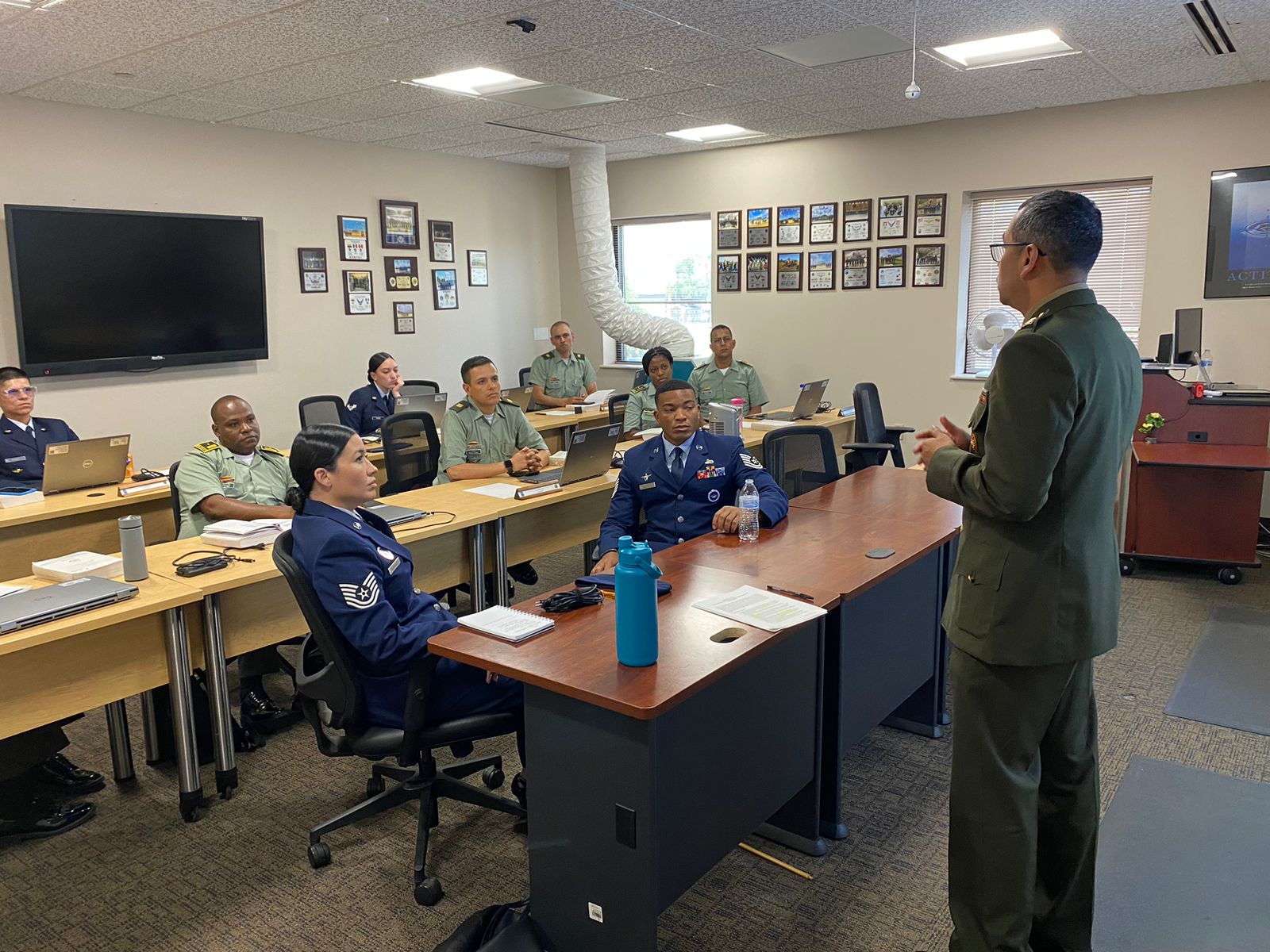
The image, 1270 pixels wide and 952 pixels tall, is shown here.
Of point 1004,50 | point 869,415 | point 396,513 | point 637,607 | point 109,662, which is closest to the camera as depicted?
point 637,607

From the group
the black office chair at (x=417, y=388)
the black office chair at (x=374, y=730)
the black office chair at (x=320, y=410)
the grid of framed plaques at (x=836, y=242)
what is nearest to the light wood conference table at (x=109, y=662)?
the black office chair at (x=374, y=730)

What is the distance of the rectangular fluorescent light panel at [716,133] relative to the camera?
6.89 meters

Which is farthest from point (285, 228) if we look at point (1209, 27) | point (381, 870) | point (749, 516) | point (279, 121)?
point (1209, 27)

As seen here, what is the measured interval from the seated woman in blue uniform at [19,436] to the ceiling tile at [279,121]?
7.70 ft

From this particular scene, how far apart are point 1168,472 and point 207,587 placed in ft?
15.7

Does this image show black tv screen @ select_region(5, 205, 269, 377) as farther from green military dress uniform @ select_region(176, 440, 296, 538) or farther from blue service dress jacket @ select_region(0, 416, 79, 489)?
green military dress uniform @ select_region(176, 440, 296, 538)

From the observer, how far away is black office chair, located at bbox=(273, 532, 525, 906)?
7.55 ft

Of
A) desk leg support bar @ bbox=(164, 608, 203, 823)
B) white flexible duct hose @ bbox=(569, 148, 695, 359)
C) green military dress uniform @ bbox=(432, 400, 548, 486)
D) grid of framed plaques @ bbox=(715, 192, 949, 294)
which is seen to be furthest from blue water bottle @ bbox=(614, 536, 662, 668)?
white flexible duct hose @ bbox=(569, 148, 695, 359)

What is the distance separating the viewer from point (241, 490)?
383cm

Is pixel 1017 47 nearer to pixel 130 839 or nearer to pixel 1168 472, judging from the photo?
pixel 1168 472

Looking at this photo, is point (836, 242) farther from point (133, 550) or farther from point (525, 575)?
point (133, 550)

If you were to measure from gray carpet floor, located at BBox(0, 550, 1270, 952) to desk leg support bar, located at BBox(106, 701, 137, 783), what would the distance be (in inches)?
2.4

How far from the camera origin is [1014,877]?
1875mm

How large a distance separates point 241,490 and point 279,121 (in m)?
3.57
